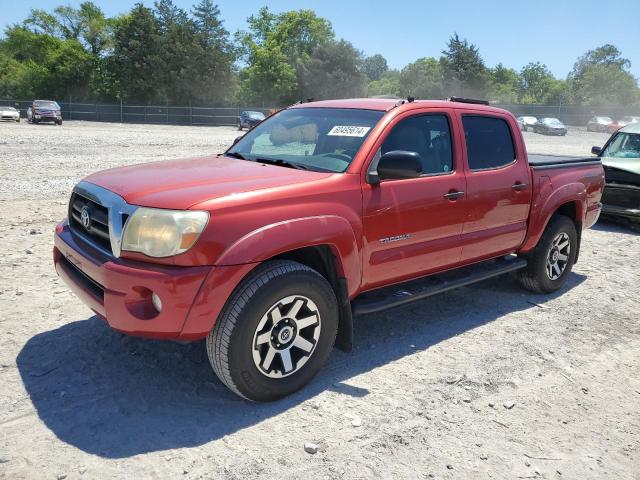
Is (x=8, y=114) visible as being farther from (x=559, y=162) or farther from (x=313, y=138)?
(x=559, y=162)

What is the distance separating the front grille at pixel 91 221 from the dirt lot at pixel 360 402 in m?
0.90

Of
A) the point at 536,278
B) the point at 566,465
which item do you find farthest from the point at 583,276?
the point at 566,465

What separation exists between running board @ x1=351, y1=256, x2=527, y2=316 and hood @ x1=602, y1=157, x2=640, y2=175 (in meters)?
4.82

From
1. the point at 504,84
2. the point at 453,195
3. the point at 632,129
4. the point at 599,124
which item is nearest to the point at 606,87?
the point at 504,84

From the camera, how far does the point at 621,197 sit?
29.5 ft

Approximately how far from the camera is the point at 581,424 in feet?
10.9

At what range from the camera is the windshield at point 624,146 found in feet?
31.9

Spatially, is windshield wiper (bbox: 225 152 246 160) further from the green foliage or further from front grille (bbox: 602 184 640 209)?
the green foliage

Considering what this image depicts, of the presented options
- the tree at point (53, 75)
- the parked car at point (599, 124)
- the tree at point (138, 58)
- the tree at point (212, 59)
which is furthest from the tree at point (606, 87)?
the tree at point (53, 75)

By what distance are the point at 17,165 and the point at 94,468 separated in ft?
40.4

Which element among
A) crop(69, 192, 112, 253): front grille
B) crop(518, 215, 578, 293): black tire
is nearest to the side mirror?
crop(69, 192, 112, 253): front grille

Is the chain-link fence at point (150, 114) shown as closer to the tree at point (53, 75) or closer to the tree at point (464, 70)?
the tree at point (53, 75)

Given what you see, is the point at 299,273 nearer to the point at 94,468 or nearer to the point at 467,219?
the point at 94,468

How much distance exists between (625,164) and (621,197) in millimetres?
590
